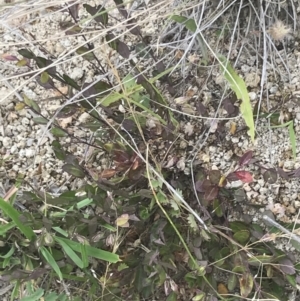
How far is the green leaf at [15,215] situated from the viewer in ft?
3.75

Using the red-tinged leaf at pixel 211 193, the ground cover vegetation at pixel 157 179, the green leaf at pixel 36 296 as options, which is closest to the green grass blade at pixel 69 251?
the ground cover vegetation at pixel 157 179

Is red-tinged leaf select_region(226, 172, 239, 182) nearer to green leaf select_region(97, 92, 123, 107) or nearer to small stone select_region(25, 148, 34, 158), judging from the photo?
green leaf select_region(97, 92, 123, 107)

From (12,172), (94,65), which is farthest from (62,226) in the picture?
(94,65)

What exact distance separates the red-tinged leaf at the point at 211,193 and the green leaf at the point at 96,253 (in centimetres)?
23

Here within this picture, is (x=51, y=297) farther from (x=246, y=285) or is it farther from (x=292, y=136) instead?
(x=292, y=136)

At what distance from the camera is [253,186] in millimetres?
1243

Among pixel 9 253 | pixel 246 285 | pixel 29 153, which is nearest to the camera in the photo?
pixel 246 285

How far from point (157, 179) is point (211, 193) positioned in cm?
13

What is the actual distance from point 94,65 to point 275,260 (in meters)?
0.58

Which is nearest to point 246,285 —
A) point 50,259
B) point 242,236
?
point 242,236

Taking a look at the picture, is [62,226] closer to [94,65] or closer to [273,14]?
[94,65]

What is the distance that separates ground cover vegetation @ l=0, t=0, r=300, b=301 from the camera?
44.8 inches

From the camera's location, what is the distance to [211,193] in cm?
112

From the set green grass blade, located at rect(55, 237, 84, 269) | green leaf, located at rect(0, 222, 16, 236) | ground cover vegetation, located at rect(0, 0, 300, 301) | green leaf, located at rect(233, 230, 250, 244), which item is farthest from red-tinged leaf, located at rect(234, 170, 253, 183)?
green leaf, located at rect(0, 222, 16, 236)
